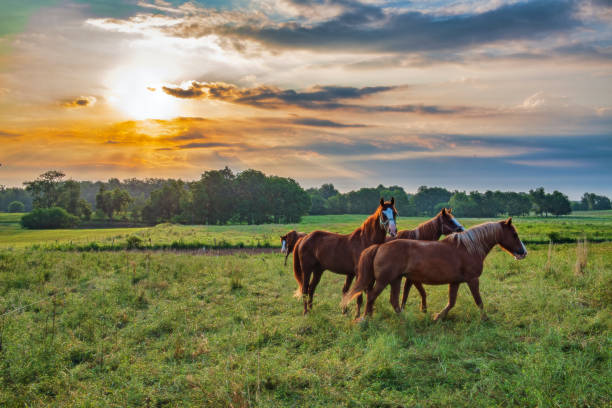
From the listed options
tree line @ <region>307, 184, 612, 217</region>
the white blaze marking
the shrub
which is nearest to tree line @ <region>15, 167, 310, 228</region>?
tree line @ <region>307, 184, 612, 217</region>

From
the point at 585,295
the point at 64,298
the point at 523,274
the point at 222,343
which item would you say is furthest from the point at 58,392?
the point at 523,274

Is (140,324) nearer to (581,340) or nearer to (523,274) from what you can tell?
(581,340)

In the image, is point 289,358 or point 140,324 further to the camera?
point 140,324

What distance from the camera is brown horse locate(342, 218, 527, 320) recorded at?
734 cm

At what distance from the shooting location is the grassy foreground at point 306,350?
186 inches

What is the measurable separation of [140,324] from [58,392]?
2929 millimetres

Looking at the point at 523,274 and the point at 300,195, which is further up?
the point at 300,195

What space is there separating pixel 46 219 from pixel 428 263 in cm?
8127

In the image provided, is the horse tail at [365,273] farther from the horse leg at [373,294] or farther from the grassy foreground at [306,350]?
the grassy foreground at [306,350]

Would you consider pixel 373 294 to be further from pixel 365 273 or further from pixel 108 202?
pixel 108 202

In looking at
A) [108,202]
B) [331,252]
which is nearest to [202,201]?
[108,202]

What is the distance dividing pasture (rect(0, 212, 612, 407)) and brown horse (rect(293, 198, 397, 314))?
909mm

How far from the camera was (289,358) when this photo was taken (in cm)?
603

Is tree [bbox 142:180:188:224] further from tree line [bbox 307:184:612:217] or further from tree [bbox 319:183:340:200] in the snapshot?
tree [bbox 319:183:340:200]
